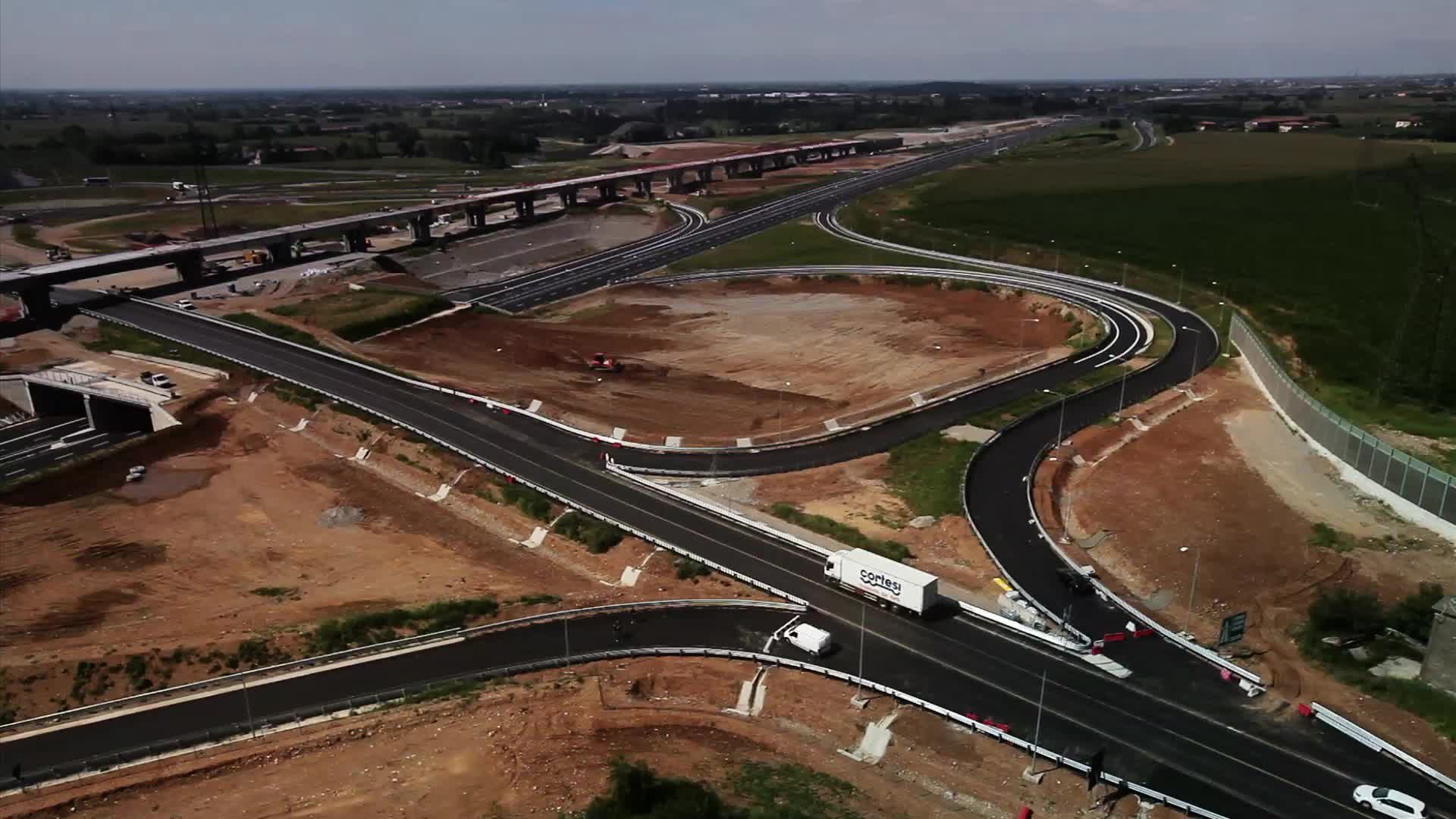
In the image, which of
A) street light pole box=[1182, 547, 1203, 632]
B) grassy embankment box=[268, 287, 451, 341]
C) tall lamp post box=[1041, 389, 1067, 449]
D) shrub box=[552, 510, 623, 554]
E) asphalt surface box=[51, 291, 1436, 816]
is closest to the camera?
asphalt surface box=[51, 291, 1436, 816]

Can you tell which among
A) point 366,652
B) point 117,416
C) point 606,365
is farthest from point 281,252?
point 366,652

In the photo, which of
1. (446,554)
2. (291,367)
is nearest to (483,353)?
(291,367)

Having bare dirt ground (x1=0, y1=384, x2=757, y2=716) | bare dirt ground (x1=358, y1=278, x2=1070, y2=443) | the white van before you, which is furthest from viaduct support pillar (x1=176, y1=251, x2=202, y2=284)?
the white van

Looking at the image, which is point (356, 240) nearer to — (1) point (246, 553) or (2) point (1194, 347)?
(1) point (246, 553)

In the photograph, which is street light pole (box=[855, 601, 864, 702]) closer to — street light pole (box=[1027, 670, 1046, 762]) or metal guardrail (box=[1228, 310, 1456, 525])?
street light pole (box=[1027, 670, 1046, 762])

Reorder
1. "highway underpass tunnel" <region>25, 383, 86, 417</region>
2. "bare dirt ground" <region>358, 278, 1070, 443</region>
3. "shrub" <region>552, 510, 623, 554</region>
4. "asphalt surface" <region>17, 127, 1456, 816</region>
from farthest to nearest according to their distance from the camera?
"highway underpass tunnel" <region>25, 383, 86, 417</region>, "bare dirt ground" <region>358, 278, 1070, 443</region>, "shrub" <region>552, 510, 623, 554</region>, "asphalt surface" <region>17, 127, 1456, 816</region>

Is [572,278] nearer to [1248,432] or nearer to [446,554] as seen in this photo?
[446,554]
